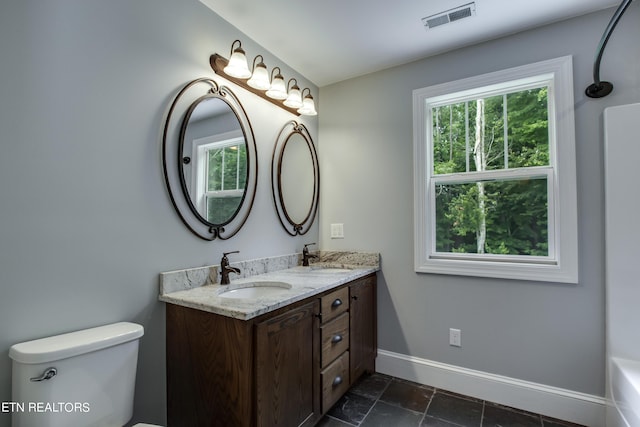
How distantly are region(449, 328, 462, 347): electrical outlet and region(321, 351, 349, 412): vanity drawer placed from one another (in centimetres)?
77

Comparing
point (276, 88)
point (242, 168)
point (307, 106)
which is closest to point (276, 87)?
point (276, 88)

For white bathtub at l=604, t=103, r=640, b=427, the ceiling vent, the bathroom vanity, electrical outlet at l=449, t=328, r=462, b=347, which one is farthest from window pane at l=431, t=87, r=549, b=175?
the bathroom vanity

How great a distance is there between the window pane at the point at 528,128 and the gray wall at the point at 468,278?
19 centimetres

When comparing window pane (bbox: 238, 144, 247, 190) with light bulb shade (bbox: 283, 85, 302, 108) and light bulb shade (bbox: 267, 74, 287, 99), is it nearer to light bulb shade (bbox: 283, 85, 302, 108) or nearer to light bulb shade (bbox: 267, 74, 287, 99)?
light bulb shade (bbox: 267, 74, 287, 99)

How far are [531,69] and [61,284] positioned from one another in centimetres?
274

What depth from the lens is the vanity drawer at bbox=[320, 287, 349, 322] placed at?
5.64ft

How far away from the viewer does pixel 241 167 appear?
6.43 feet

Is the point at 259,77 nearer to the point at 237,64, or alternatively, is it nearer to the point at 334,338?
the point at 237,64

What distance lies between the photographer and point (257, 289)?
1.85 metres

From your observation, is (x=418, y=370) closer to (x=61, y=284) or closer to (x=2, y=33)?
(x=61, y=284)

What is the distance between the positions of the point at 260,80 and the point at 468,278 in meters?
1.92

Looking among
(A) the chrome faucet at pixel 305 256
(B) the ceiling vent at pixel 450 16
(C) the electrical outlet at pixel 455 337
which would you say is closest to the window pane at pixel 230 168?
(A) the chrome faucet at pixel 305 256

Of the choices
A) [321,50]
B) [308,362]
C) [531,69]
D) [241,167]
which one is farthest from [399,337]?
[321,50]

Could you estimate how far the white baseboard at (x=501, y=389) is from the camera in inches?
69.1
